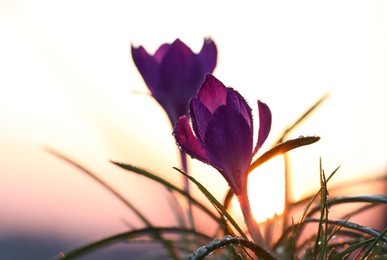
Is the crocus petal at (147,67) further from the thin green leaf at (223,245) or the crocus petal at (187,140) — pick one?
the thin green leaf at (223,245)

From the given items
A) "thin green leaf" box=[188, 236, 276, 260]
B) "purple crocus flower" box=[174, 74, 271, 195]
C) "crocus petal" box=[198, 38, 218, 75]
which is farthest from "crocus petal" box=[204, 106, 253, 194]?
"crocus petal" box=[198, 38, 218, 75]

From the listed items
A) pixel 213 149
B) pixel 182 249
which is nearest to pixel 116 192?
pixel 182 249

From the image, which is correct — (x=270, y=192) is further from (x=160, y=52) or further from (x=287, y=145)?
(x=287, y=145)

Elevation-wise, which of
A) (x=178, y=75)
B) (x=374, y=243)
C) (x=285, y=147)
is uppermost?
(x=178, y=75)

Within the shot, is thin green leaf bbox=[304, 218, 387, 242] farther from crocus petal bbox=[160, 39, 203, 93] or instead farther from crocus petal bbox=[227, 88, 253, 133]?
crocus petal bbox=[160, 39, 203, 93]

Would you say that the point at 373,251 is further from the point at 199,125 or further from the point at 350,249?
the point at 199,125

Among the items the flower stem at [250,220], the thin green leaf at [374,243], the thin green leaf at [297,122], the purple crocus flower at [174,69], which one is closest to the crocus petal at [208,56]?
the purple crocus flower at [174,69]

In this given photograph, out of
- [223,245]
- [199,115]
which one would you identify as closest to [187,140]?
[199,115]
